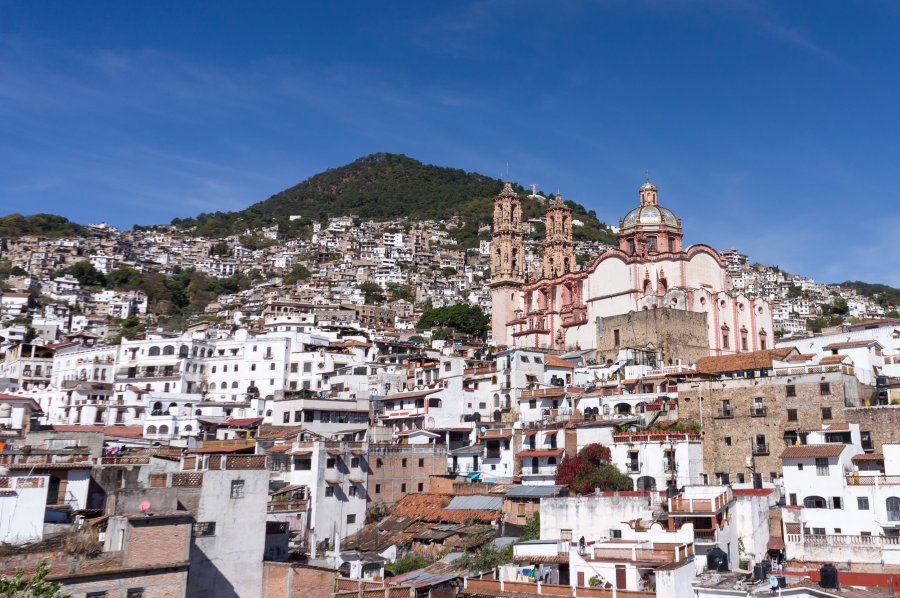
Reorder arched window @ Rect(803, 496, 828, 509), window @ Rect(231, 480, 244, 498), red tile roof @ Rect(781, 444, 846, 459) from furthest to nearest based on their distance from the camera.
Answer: red tile roof @ Rect(781, 444, 846, 459) < arched window @ Rect(803, 496, 828, 509) < window @ Rect(231, 480, 244, 498)

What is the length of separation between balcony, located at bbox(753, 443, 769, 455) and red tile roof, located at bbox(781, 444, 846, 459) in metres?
2.79

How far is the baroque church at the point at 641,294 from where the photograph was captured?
67.2 meters

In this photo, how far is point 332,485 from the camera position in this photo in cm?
4156

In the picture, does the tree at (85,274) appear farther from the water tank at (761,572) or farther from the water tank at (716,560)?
the water tank at (761,572)

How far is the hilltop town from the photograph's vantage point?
27.6 metres

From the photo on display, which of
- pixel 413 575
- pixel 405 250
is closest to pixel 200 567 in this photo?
pixel 413 575

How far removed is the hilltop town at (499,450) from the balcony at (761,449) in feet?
0.47

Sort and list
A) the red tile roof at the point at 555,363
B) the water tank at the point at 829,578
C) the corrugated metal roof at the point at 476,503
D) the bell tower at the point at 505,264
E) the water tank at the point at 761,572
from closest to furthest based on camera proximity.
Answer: the water tank at the point at 829,578
the water tank at the point at 761,572
the corrugated metal roof at the point at 476,503
the red tile roof at the point at 555,363
the bell tower at the point at 505,264

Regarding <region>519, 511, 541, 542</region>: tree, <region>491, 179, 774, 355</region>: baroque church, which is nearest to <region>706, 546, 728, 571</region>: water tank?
<region>519, 511, 541, 542</region>: tree

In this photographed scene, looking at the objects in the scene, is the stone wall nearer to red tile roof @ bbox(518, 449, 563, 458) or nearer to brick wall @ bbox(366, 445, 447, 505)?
brick wall @ bbox(366, 445, 447, 505)

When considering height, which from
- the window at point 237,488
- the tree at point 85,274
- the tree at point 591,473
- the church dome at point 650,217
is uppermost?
the tree at point 85,274

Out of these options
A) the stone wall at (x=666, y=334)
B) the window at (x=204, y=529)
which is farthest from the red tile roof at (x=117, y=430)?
the stone wall at (x=666, y=334)

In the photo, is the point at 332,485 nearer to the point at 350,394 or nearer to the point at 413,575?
the point at 413,575

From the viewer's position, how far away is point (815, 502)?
112 ft
